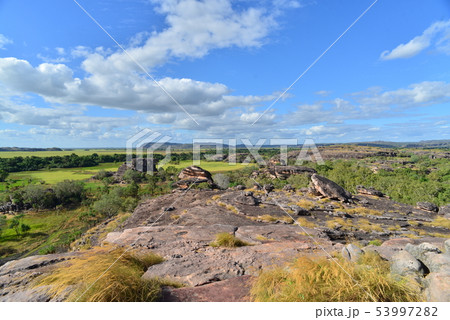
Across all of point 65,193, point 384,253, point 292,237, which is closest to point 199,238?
point 292,237

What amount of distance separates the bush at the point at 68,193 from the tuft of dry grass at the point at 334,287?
70.8 m

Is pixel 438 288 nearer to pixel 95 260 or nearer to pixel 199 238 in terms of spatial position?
pixel 95 260

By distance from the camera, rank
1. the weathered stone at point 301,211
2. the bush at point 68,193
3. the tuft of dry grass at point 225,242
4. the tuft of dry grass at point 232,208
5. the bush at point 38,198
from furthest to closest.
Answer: the bush at point 68,193
the bush at point 38,198
the weathered stone at point 301,211
the tuft of dry grass at point 232,208
the tuft of dry grass at point 225,242

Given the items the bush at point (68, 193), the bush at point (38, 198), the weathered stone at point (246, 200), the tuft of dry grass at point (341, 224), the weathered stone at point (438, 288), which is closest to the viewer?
the weathered stone at point (438, 288)

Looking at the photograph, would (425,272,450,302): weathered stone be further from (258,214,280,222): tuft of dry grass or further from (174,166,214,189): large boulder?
(174,166,214,189): large boulder

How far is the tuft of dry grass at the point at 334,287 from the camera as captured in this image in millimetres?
3719

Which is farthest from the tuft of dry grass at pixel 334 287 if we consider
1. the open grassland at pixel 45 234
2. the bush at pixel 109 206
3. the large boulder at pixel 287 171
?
the large boulder at pixel 287 171

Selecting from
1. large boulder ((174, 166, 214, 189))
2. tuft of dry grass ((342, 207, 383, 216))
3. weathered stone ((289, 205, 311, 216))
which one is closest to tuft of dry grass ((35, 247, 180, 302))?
weathered stone ((289, 205, 311, 216))

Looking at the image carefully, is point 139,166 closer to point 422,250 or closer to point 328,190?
point 328,190

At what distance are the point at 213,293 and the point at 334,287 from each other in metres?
2.47

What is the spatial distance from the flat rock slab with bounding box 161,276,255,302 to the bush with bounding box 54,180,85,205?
69.3 meters

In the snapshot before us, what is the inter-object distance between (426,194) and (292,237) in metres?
50.6

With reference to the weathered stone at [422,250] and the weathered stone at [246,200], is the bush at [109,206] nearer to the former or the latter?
the weathered stone at [246,200]
